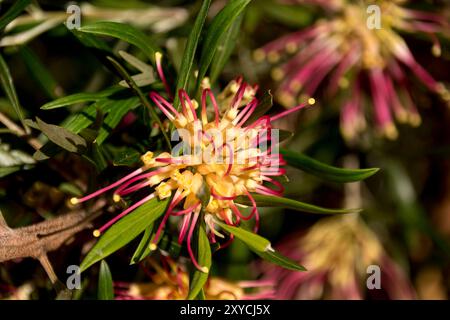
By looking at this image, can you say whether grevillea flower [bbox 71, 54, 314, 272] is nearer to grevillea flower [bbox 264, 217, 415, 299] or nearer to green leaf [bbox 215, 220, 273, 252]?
green leaf [bbox 215, 220, 273, 252]

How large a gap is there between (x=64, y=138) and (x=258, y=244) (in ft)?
0.91

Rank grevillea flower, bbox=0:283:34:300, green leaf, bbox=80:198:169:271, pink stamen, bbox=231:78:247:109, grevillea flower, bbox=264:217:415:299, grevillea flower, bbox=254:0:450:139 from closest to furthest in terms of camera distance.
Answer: green leaf, bbox=80:198:169:271
pink stamen, bbox=231:78:247:109
grevillea flower, bbox=0:283:34:300
grevillea flower, bbox=254:0:450:139
grevillea flower, bbox=264:217:415:299

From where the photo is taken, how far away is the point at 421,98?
1553mm

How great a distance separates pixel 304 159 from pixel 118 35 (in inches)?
13.0

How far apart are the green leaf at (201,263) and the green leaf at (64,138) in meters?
0.19

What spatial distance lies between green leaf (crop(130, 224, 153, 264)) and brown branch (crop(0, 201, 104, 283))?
11 cm

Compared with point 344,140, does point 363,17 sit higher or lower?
higher

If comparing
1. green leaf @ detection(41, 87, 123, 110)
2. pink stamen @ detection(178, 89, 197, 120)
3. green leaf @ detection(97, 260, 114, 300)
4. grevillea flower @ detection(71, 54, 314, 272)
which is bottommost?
green leaf @ detection(97, 260, 114, 300)

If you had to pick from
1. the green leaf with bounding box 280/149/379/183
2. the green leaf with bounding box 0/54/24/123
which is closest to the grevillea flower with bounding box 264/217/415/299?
the green leaf with bounding box 280/149/379/183

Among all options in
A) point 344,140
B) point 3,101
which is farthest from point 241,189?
point 344,140

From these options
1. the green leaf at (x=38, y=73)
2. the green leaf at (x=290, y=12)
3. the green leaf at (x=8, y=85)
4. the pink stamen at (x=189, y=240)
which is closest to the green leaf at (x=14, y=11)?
the green leaf at (x=8, y=85)

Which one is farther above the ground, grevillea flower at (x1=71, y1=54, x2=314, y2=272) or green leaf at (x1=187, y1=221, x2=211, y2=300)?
grevillea flower at (x1=71, y1=54, x2=314, y2=272)

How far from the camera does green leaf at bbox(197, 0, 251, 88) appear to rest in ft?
2.57
